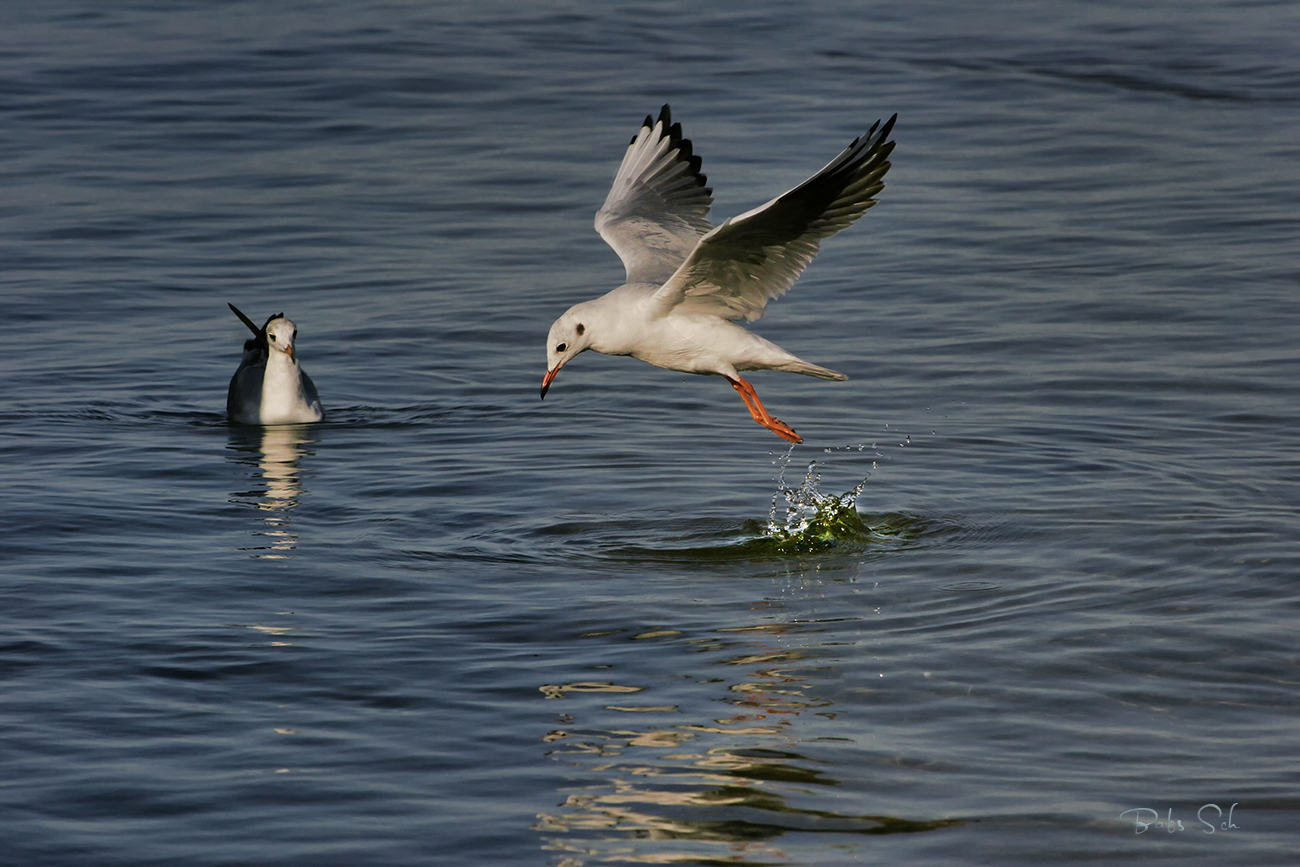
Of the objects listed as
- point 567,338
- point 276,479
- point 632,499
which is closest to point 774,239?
point 567,338

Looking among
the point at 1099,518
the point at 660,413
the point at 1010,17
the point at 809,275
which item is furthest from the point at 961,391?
the point at 1010,17

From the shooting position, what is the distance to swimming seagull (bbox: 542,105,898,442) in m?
7.27

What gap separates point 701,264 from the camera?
7.61 metres

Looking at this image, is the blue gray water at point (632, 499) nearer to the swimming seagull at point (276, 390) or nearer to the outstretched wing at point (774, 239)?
the swimming seagull at point (276, 390)

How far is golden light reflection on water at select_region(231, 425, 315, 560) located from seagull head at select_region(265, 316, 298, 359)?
1.64 ft

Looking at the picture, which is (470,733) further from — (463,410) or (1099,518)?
(463,410)

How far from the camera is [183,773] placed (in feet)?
17.9

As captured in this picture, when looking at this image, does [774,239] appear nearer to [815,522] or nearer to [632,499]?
[815,522]

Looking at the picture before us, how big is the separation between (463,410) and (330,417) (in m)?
0.89

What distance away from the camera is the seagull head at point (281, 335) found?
434 inches
